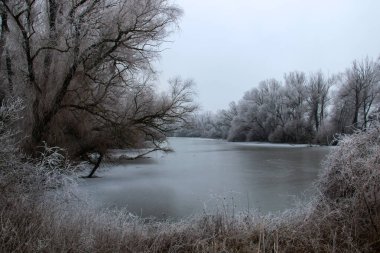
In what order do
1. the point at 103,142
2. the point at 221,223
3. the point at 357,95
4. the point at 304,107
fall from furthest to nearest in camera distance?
the point at 304,107
the point at 357,95
the point at 103,142
the point at 221,223

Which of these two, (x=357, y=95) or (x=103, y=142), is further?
(x=357, y=95)

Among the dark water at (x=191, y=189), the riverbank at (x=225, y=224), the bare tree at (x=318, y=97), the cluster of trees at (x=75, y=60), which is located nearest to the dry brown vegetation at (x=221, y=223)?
the riverbank at (x=225, y=224)

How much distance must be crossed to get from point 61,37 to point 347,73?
4777 centimetres

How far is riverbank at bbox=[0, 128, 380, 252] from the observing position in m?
5.28

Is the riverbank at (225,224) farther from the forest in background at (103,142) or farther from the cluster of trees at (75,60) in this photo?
the cluster of trees at (75,60)

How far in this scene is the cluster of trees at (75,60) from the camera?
15.4 metres

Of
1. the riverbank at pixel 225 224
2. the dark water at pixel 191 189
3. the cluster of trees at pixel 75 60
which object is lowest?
the dark water at pixel 191 189

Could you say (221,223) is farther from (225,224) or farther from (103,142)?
(103,142)

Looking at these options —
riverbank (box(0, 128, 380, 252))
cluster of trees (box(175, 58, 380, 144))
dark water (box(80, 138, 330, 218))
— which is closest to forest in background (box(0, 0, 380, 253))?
riverbank (box(0, 128, 380, 252))

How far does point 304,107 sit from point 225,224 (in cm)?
5956

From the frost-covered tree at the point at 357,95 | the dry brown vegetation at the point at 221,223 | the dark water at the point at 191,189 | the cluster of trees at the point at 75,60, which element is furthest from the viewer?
the frost-covered tree at the point at 357,95

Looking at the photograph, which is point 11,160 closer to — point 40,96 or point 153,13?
point 40,96

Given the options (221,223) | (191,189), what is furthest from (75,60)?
(221,223)

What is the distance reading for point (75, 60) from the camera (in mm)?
15602
